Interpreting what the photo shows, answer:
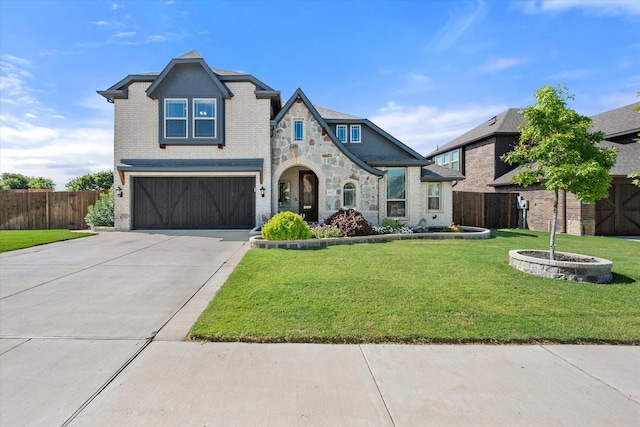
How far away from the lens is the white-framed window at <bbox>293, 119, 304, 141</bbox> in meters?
13.9

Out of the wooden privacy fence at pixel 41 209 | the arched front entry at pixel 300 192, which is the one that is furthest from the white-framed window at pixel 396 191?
the wooden privacy fence at pixel 41 209

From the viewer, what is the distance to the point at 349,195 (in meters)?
14.3

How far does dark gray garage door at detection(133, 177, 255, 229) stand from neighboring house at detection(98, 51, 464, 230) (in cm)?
5

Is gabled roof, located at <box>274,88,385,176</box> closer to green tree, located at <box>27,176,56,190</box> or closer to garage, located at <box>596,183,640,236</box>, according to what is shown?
garage, located at <box>596,183,640,236</box>

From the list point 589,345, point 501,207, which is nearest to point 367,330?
point 589,345

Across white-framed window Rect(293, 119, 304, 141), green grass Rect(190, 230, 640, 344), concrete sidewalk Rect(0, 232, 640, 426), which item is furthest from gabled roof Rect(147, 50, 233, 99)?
concrete sidewalk Rect(0, 232, 640, 426)

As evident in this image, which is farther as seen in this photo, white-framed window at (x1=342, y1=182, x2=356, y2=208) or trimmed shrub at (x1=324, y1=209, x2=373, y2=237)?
white-framed window at (x1=342, y1=182, x2=356, y2=208)

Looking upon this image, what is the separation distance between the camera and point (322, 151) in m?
14.0

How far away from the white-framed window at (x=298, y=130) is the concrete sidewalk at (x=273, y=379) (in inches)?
417

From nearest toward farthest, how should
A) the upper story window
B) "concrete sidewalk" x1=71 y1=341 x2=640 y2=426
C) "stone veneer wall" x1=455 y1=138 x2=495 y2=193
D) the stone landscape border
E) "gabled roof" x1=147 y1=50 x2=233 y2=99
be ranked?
"concrete sidewalk" x1=71 y1=341 x2=640 y2=426, the stone landscape border, "gabled roof" x1=147 y1=50 x2=233 y2=99, "stone veneer wall" x1=455 y1=138 x2=495 y2=193, the upper story window

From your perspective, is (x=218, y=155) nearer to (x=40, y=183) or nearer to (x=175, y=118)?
(x=175, y=118)

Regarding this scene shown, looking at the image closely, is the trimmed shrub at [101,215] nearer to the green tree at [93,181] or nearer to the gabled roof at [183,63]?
the gabled roof at [183,63]

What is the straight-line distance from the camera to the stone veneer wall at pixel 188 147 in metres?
13.9

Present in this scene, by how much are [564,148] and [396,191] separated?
8.28 metres
